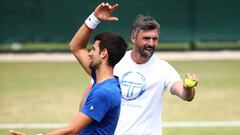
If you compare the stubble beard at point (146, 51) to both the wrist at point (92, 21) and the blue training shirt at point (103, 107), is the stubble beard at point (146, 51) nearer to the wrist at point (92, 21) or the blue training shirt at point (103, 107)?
the wrist at point (92, 21)

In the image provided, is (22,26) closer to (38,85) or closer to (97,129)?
(38,85)

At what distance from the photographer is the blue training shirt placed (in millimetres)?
6324

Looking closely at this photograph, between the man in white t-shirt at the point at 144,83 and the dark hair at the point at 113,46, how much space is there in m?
1.14

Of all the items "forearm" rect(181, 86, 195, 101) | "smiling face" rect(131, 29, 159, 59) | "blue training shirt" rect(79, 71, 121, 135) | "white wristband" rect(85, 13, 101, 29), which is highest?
"white wristband" rect(85, 13, 101, 29)

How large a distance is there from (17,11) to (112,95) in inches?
675

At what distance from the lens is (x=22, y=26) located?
23312mm

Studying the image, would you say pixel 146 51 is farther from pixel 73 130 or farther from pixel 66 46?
pixel 66 46

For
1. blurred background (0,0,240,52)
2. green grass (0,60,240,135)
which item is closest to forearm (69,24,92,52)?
green grass (0,60,240,135)

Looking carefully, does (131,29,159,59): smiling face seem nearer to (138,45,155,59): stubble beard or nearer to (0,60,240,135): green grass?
(138,45,155,59): stubble beard

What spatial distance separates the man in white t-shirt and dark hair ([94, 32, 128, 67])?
1142 mm

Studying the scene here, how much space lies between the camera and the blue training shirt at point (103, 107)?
6324 mm

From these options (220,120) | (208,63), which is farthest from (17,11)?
(220,120)

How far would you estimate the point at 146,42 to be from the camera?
773 cm

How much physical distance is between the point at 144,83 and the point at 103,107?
169 cm
